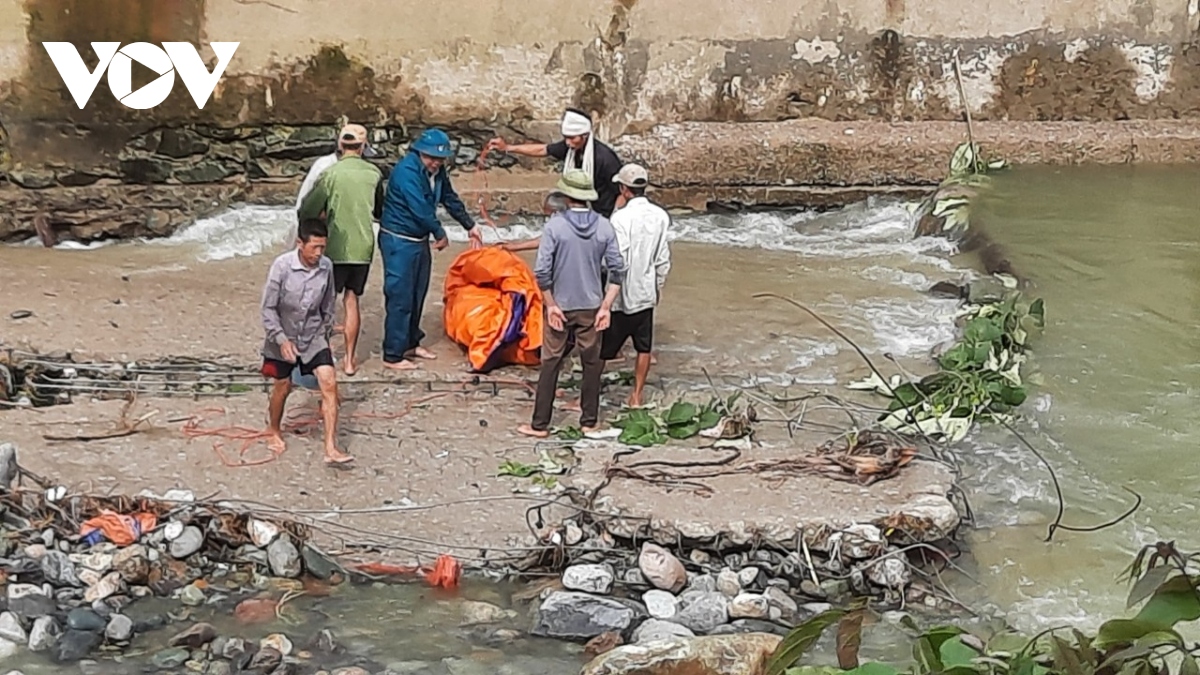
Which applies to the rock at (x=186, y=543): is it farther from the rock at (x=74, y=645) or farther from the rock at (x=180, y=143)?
the rock at (x=180, y=143)

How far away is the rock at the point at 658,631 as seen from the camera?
18.6 ft

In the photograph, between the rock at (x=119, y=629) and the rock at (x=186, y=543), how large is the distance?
521mm

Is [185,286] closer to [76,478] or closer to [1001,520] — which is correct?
[76,478]

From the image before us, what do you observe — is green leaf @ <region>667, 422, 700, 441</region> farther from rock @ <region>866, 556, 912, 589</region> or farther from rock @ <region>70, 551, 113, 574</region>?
rock @ <region>70, 551, 113, 574</region>

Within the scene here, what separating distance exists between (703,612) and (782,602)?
38cm

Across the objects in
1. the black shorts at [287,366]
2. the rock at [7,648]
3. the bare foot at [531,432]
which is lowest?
the rock at [7,648]

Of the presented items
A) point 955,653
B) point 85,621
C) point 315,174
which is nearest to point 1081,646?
point 955,653

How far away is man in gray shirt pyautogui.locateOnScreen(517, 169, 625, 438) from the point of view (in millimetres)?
7188

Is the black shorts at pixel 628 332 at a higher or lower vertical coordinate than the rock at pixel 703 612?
higher

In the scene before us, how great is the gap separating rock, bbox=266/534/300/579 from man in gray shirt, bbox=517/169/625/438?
5.52 feet

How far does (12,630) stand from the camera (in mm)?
5555

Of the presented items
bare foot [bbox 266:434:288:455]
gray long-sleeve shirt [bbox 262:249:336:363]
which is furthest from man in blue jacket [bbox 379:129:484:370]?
bare foot [bbox 266:434:288:455]

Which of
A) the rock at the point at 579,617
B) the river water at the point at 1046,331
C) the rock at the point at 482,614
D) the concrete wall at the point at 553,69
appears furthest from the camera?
the concrete wall at the point at 553,69

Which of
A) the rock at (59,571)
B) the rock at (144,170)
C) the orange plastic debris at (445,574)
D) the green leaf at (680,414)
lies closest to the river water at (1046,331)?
the orange plastic debris at (445,574)
